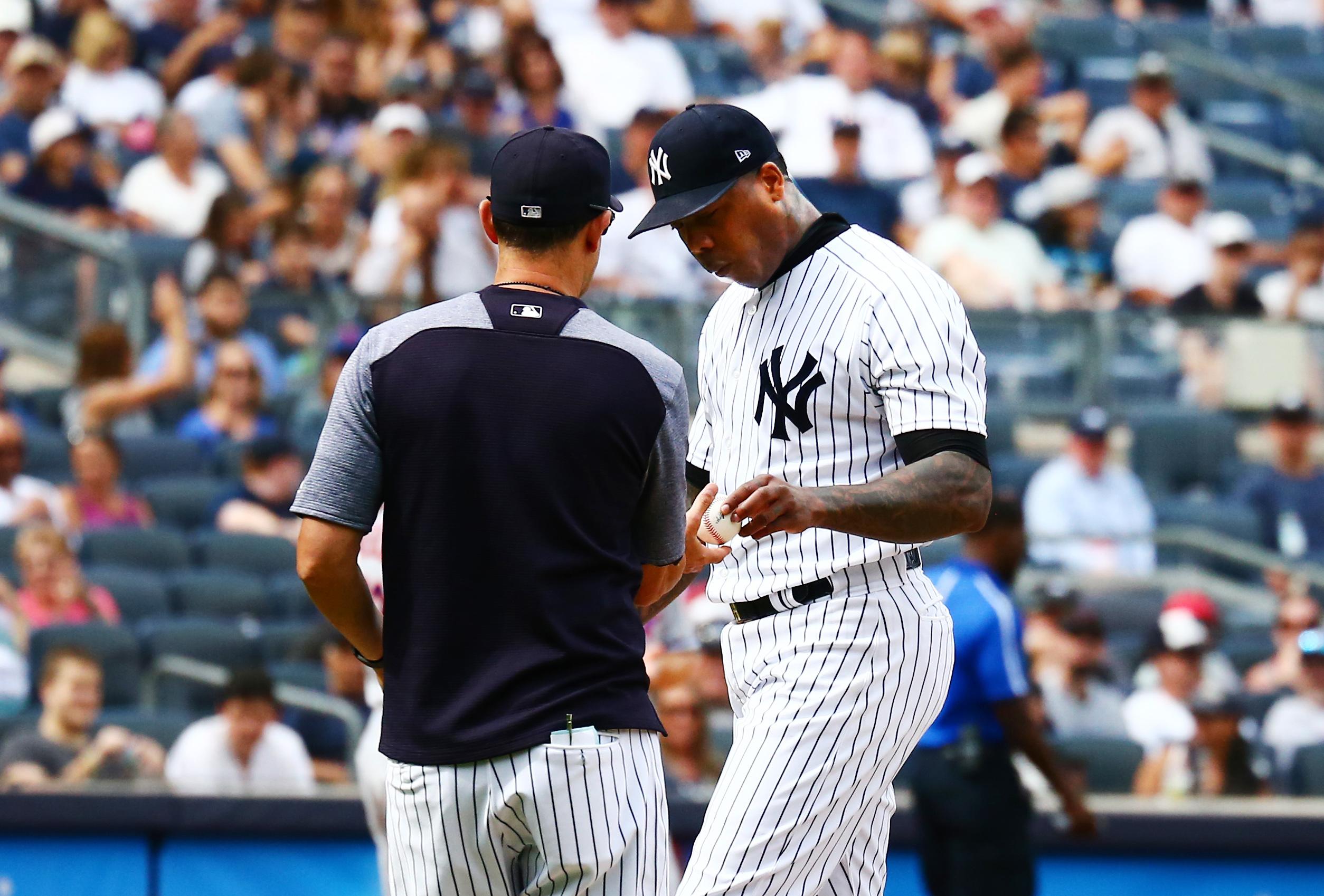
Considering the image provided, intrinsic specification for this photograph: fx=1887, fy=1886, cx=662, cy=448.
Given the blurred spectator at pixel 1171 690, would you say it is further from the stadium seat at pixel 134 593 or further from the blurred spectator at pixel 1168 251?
the stadium seat at pixel 134 593

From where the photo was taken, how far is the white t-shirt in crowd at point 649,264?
29.1ft

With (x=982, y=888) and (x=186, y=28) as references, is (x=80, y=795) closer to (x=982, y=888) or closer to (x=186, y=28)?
(x=982, y=888)

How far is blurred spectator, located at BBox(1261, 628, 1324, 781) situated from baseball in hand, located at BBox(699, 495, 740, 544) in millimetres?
4483

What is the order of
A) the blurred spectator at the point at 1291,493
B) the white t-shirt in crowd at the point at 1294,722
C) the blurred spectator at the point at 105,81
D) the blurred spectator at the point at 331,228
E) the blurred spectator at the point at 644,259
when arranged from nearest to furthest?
1. the white t-shirt in crowd at the point at 1294,722
2. the blurred spectator at the point at 1291,493
3. the blurred spectator at the point at 644,259
4. the blurred spectator at the point at 331,228
5. the blurred spectator at the point at 105,81

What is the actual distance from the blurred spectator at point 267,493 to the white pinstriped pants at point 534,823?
5.10m

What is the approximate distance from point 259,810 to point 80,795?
22.7 inches

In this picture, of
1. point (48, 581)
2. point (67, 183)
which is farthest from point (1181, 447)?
Answer: point (67, 183)

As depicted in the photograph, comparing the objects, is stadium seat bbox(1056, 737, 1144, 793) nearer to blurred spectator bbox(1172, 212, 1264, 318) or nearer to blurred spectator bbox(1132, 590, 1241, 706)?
blurred spectator bbox(1132, 590, 1241, 706)

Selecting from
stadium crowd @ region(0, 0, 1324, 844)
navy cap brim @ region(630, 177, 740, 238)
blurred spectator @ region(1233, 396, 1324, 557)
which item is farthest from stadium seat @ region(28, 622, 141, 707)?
blurred spectator @ region(1233, 396, 1324, 557)

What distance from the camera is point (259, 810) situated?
246 inches

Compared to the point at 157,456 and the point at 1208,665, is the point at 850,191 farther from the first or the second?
the point at 157,456

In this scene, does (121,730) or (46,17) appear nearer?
(121,730)

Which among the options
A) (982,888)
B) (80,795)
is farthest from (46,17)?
(982,888)

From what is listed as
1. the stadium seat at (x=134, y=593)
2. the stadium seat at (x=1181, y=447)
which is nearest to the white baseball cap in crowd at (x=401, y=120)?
the stadium seat at (x=134, y=593)
